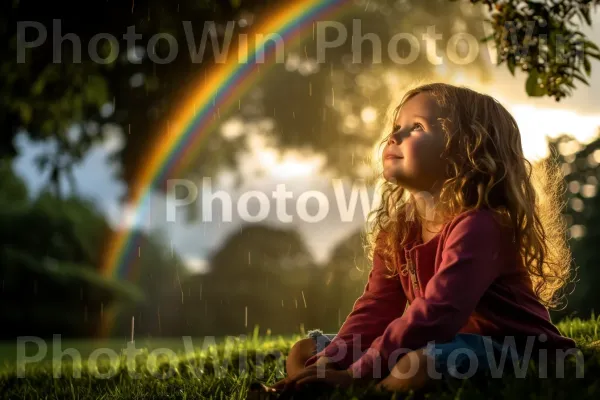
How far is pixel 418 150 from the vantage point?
121 inches

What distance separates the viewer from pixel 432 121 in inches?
124

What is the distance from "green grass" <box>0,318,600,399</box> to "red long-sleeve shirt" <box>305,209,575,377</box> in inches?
7.5

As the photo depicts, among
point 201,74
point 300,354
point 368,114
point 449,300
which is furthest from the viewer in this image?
point 368,114

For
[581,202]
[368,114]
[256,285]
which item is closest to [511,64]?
[581,202]

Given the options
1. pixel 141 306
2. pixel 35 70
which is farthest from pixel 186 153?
pixel 141 306

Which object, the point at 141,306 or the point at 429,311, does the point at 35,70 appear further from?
the point at 141,306

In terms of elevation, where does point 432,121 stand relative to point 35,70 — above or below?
below

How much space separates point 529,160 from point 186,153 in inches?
494

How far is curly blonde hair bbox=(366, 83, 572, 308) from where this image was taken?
3105 millimetres

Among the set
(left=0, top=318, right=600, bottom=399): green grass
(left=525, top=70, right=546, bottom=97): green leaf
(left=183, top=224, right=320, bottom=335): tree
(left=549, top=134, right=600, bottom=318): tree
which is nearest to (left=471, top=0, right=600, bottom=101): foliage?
(left=525, top=70, right=546, bottom=97): green leaf

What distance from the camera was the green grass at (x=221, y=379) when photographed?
2.68 meters

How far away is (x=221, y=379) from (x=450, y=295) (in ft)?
6.14

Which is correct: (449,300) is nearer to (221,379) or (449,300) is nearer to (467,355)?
(467,355)

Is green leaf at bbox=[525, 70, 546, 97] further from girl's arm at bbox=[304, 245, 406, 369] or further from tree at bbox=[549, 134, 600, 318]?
tree at bbox=[549, 134, 600, 318]
